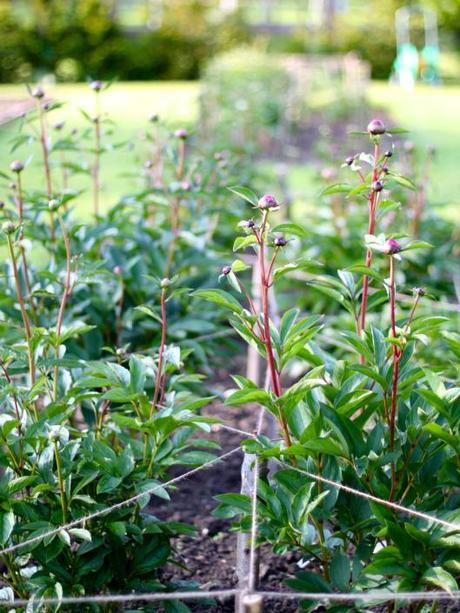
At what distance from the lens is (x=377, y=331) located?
172 cm

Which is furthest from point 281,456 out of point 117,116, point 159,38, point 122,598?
point 159,38

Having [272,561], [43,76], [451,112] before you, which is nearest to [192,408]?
[272,561]

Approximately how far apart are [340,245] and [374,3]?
17537 mm

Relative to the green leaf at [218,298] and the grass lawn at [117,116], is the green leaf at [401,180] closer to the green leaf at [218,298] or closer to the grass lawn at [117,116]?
the green leaf at [218,298]

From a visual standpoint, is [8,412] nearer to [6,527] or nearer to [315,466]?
[6,527]

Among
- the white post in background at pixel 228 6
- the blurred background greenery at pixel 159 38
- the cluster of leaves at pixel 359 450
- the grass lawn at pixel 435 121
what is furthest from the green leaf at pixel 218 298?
the white post in background at pixel 228 6

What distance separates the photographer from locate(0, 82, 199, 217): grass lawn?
6664 millimetres

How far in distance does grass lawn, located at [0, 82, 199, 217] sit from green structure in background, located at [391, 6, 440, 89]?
397 cm

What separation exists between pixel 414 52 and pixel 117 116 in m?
8.15

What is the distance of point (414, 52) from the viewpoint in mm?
17156

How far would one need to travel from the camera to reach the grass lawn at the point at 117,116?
666cm

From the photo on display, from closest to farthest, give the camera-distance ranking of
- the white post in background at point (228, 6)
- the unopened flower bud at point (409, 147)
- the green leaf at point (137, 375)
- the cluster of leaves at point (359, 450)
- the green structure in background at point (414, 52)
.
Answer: the cluster of leaves at point (359, 450) → the green leaf at point (137, 375) → the unopened flower bud at point (409, 147) → the green structure in background at point (414, 52) → the white post in background at point (228, 6)

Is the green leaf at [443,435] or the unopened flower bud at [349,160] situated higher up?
the unopened flower bud at [349,160]

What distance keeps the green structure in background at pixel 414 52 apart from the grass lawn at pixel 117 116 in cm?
397
